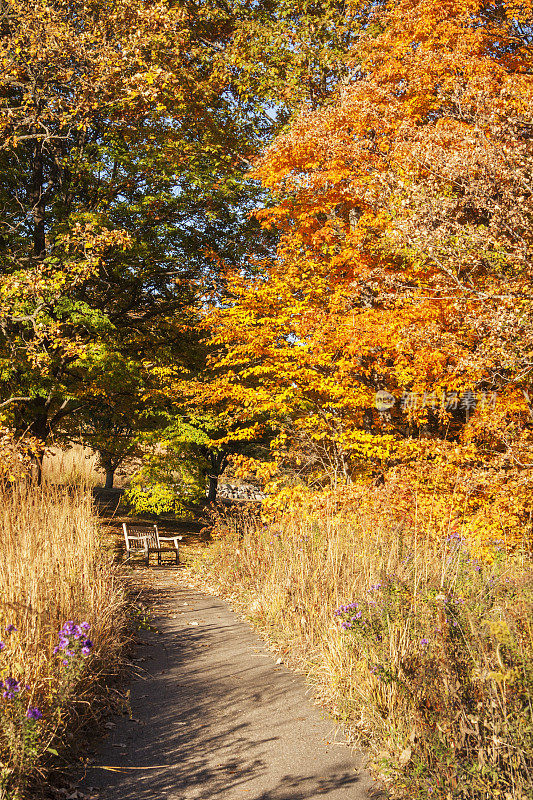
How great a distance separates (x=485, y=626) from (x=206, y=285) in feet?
39.1

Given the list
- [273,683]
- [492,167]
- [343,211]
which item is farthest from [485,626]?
[343,211]

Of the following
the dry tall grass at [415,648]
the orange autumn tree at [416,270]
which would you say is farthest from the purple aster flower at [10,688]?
the orange autumn tree at [416,270]

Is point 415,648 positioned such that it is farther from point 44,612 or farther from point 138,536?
point 138,536

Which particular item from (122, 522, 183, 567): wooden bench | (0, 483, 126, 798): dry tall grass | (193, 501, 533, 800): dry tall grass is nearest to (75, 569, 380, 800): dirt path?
(193, 501, 533, 800): dry tall grass

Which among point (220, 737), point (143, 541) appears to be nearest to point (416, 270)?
point (143, 541)

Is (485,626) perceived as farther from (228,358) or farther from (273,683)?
(228,358)

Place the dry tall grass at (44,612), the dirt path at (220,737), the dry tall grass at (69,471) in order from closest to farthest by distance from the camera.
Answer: the dry tall grass at (44,612)
the dirt path at (220,737)
the dry tall grass at (69,471)

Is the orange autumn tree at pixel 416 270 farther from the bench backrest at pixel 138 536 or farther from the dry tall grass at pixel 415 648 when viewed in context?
the bench backrest at pixel 138 536

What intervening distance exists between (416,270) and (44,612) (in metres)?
7.67

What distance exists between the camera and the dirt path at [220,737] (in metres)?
3.32

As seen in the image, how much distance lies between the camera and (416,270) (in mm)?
9500

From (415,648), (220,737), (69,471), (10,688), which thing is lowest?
(220,737)

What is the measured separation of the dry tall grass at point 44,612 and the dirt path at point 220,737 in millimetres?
434

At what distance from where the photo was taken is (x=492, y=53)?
12.0 metres
